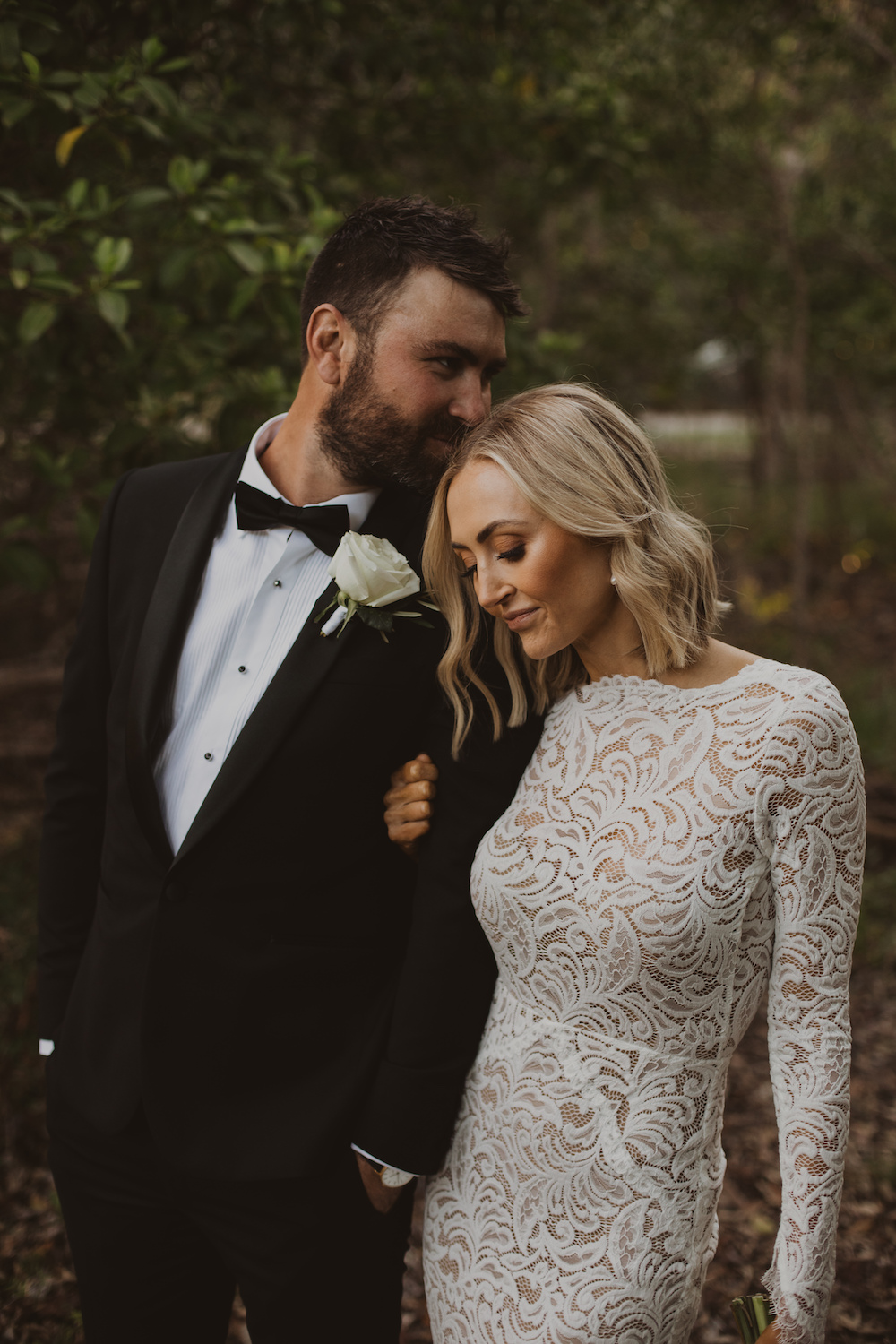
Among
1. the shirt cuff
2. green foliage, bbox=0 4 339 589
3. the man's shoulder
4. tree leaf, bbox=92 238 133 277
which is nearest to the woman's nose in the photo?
the man's shoulder

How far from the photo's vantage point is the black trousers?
1.81 m

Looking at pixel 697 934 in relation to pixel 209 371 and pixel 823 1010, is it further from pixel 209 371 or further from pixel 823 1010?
pixel 209 371

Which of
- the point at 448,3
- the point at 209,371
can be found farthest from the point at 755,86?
the point at 209,371

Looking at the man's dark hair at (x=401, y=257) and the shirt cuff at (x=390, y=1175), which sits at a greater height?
the man's dark hair at (x=401, y=257)

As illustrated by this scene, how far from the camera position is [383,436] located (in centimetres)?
186

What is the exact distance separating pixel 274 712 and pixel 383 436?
0.57 m

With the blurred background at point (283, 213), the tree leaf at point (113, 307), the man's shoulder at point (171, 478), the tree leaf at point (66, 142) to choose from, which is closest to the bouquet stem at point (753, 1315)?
the blurred background at point (283, 213)

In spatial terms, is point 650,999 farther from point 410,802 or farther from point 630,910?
point 410,802

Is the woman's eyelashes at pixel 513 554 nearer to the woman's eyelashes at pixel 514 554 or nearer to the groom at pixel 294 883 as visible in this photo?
the woman's eyelashes at pixel 514 554

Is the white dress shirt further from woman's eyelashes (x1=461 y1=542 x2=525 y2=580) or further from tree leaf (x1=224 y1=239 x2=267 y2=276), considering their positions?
tree leaf (x1=224 y1=239 x2=267 y2=276)

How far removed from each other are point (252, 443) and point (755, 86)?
5.60m

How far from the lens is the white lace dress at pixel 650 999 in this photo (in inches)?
59.6

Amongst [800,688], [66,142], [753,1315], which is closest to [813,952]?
[800,688]

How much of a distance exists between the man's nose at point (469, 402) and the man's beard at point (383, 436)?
2 cm
